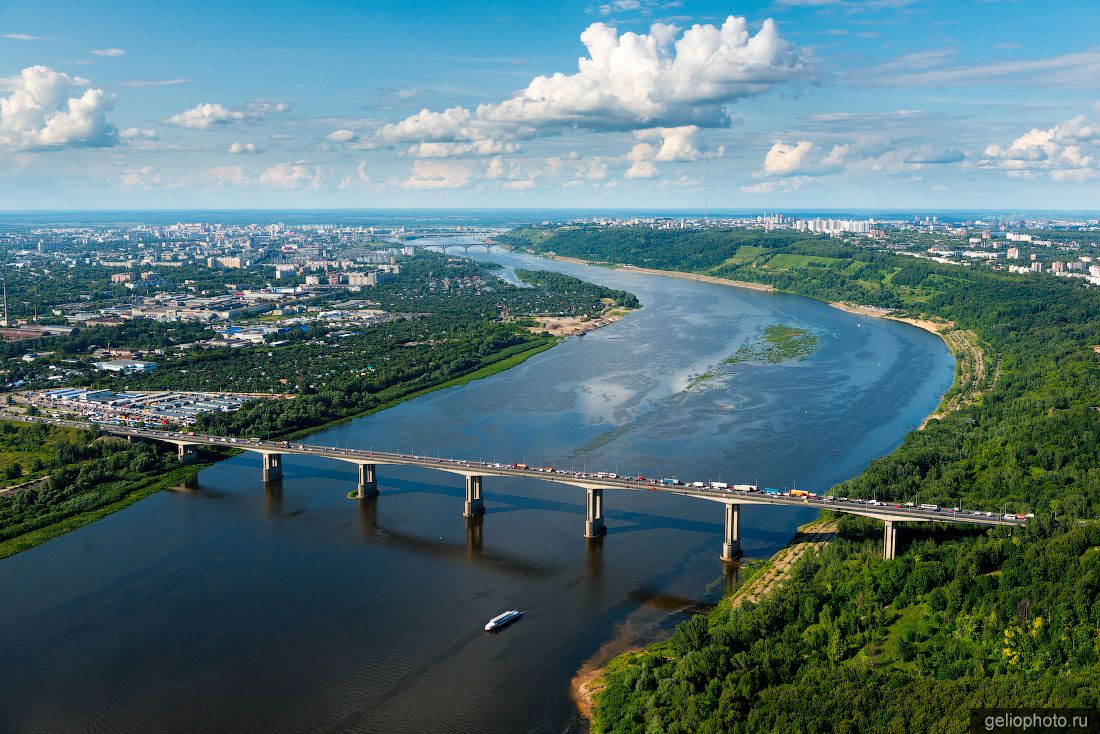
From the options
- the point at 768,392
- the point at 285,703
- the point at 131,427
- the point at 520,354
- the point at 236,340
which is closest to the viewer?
the point at 285,703

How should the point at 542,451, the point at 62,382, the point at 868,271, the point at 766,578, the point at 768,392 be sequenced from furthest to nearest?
the point at 868,271
the point at 62,382
the point at 768,392
the point at 542,451
the point at 766,578

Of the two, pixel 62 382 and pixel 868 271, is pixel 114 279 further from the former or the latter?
pixel 868 271

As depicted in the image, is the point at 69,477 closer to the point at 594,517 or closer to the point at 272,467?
the point at 272,467

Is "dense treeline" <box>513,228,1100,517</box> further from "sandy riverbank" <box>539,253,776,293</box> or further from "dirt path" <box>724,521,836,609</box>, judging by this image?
"sandy riverbank" <box>539,253,776,293</box>

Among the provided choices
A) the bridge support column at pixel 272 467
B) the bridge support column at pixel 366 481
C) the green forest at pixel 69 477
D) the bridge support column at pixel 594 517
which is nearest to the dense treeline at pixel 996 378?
the bridge support column at pixel 594 517

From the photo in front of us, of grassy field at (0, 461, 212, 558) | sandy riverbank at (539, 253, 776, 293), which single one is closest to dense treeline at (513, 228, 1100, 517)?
sandy riverbank at (539, 253, 776, 293)

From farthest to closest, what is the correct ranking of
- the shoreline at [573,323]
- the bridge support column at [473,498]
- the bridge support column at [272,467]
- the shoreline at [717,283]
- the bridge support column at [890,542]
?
the shoreline at [573,323], the bridge support column at [272,467], the bridge support column at [473,498], the bridge support column at [890,542], the shoreline at [717,283]


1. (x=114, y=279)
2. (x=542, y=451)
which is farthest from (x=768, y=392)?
(x=114, y=279)

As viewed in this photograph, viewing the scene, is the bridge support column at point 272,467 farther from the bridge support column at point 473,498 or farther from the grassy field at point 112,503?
the bridge support column at point 473,498
